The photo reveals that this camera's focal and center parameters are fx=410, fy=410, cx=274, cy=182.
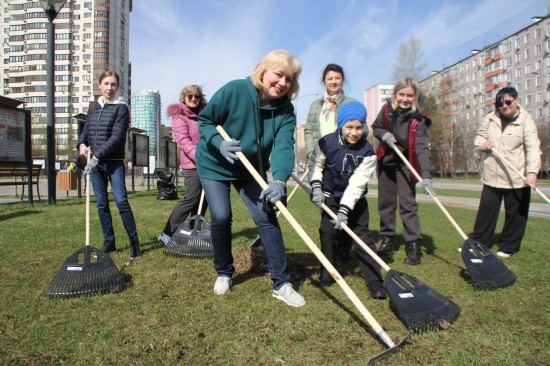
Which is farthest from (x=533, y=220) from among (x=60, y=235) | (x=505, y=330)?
(x=60, y=235)

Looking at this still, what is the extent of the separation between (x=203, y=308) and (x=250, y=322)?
42 cm

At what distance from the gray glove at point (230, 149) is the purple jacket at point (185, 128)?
2077 millimetres

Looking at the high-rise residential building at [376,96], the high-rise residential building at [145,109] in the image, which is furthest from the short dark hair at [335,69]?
the high-rise residential building at [376,96]

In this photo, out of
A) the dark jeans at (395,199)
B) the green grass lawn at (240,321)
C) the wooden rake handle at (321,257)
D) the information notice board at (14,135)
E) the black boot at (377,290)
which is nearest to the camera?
the green grass lawn at (240,321)

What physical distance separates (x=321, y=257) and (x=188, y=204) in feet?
9.13

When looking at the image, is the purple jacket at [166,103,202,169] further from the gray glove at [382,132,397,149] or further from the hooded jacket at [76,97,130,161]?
the gray glove at [382,132,397,149]

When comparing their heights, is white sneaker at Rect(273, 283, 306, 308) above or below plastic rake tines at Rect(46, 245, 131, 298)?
below

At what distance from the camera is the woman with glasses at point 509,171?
491 centimetres

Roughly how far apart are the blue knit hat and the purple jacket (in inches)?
80.0

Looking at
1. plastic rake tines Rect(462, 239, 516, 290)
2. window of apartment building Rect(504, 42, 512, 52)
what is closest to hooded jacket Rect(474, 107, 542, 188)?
plastic rake tines Rect(462, 239, 516, 290)

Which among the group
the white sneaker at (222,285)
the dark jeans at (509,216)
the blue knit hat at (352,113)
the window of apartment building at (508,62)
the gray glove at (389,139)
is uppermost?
the window of apartment building at (508,62)

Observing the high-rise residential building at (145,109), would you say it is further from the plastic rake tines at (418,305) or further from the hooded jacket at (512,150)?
the plastic rake tines at (418,305)

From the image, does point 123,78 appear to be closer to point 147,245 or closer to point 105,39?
point 105,39

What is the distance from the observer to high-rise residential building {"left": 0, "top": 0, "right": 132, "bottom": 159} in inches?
3285
